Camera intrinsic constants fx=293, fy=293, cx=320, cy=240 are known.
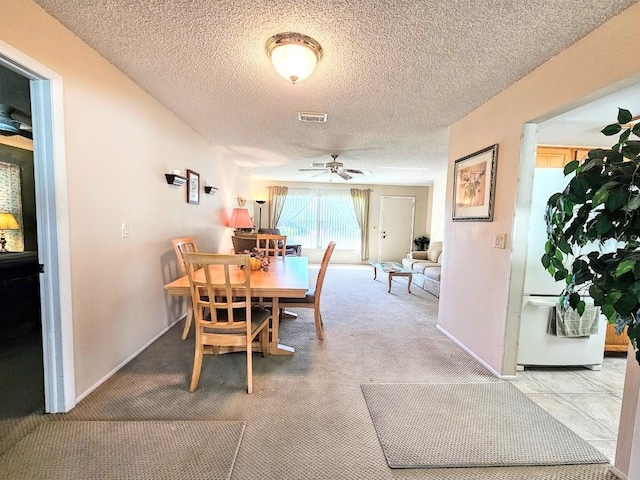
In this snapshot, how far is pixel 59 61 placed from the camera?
1719 mm

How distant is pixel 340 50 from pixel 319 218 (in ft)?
20.9

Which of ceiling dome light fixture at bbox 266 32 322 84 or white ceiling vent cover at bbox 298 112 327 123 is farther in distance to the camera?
white ceiling vent cover at bbox 298 112 327 123

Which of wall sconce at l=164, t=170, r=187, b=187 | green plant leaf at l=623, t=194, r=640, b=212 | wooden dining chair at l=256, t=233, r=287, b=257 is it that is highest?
wall sconce at l=164, t=170, r=187, b=187

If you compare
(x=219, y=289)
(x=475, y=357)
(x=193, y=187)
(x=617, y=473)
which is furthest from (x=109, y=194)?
(x=617, y=473)

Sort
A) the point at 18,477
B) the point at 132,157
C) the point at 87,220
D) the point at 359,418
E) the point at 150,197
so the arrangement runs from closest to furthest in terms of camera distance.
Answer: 1. the point at 18,477
2. the point at 359,418
3. the point at 87,220
4. the point at 132,157
5. the point at 150,197

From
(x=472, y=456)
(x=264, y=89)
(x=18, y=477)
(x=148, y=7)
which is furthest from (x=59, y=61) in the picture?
(x=472, y=456)

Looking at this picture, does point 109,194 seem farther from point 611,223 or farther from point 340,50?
point 611,223

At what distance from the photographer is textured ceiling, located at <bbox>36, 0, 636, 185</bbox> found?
1.54m

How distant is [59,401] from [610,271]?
9.49 feet

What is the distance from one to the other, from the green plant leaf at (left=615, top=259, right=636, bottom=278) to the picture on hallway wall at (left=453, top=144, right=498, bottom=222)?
1612 millimetres

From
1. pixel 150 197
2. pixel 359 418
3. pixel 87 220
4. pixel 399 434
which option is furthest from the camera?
pixel 150 197

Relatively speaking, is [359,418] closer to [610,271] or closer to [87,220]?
[610,271]

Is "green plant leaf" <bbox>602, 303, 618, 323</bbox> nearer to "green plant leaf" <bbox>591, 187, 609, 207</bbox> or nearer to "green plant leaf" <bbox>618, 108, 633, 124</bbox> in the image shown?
"green plant leaf" <bbox>591, 187, 609, 207</bbox>

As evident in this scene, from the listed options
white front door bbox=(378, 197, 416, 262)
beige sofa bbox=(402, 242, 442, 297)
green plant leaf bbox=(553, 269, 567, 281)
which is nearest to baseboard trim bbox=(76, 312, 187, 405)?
green plant leaf bbox=(553, 269, 567, 281)
